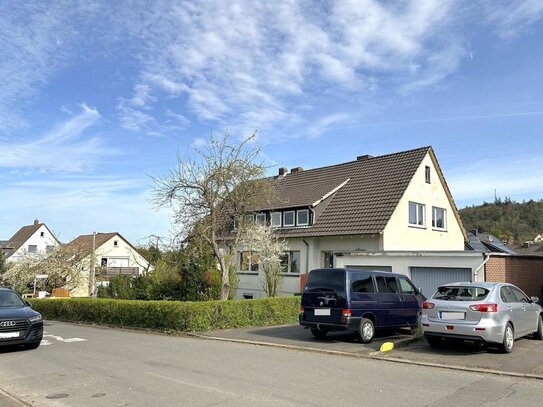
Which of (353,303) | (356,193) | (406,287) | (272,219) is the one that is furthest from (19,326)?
(356,193)

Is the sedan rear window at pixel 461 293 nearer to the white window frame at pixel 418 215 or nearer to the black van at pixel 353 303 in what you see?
the black van at pixel 353 303

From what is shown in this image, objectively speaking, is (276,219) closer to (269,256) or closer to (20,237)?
(269,256)

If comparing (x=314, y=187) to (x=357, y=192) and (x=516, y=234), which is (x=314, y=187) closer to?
(x=357, y=192)

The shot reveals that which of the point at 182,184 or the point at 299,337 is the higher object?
the point at 182,184

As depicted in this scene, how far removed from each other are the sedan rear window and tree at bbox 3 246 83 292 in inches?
1333

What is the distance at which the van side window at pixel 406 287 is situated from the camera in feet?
48.8

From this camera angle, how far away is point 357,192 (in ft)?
93.8

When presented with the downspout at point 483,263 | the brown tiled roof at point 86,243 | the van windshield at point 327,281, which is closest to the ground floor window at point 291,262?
the downspout at point 483,263

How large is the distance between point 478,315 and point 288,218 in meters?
19.8

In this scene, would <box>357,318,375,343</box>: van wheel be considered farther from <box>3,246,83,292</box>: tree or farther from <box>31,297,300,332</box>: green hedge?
<box>3,246,83,292</box>: tree

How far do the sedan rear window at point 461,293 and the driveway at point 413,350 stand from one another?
1.22m

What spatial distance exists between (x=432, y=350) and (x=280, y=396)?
18.5 feet

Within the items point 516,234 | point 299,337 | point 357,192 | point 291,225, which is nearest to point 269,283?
point 291,225

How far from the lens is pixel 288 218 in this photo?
3014 cm
